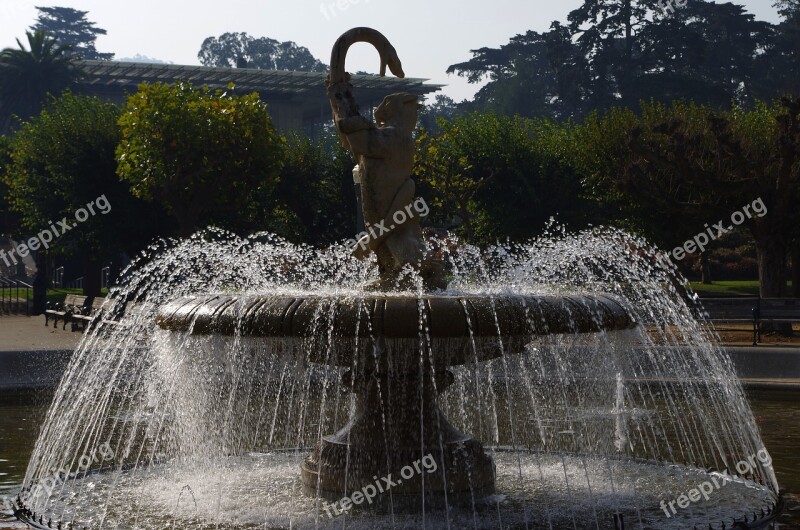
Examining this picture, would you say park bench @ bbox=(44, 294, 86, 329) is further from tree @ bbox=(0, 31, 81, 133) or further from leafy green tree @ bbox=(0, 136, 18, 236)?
tree @ bbox=(0, 31, 81, 133)

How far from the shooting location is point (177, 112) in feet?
86.6

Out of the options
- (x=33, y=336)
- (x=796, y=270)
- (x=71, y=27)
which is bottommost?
(x=33, y=336)

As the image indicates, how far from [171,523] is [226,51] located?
130948 mm

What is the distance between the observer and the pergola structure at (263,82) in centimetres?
6312

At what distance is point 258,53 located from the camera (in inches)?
5153

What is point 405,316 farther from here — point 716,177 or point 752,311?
point 716,177

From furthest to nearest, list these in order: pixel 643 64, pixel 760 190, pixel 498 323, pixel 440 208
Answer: pixel 643 64 < pixel 440 208 < pixel 760 190 < pixel 498 323

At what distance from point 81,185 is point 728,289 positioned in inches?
790

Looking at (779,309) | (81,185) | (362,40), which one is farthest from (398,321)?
(81,185)

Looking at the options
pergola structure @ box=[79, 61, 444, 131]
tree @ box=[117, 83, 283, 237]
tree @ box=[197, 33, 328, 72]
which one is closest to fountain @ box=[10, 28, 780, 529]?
tree @ box=[117, 83, 283, 237]

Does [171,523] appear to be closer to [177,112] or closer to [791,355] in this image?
[791,355]

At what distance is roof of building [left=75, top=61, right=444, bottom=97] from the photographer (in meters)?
62.8

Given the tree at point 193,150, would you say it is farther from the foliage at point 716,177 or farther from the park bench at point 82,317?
the foliage at point 716,177

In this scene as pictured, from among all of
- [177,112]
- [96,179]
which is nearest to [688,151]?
[177,112]
